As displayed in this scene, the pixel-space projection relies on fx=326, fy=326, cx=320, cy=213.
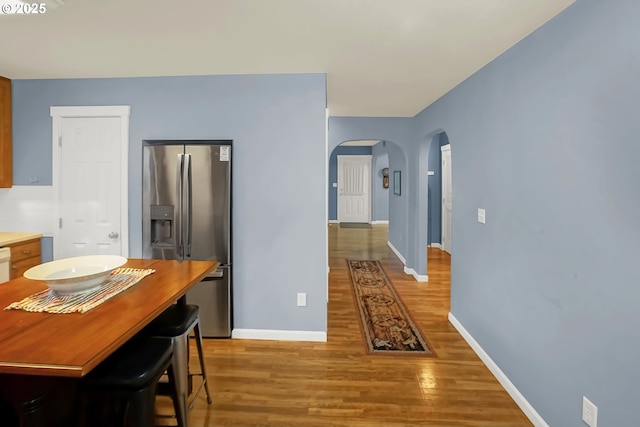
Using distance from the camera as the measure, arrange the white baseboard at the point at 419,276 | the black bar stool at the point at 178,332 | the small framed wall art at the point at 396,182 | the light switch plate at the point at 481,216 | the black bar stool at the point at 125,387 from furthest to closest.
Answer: the small framed wall art at the point at 396,182 < the white baseboard at the point at 419,276 < the light switch plate at the point at 481,216 < the black bar stool at the point at 178,332 < the black bar stool at the point at 125,387

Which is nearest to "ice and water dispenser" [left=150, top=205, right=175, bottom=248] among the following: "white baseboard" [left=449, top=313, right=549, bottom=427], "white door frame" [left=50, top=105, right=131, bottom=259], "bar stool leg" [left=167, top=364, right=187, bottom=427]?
"white door frame" [left=50, top=105, right=131, bottom=259]

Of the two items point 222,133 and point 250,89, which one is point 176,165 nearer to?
point 222,133

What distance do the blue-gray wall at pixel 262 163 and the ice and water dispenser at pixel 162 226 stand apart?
0.74 ft

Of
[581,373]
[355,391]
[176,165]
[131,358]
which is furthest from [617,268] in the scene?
[176,165]

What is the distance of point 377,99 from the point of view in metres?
3.95

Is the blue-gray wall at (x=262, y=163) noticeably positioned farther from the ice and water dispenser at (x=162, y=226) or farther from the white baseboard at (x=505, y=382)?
the white baseboard at (x=505, y=382)

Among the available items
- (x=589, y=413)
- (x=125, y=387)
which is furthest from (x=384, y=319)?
(x=125, y=387)

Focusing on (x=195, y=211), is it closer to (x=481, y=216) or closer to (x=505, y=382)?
(x=481, y=216)

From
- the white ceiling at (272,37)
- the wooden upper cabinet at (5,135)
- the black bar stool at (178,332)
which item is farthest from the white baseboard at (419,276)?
the wooden upper cabinet at (5,135)

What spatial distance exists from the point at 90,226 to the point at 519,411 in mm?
3913

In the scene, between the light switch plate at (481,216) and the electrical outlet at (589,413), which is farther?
→ the light switch plate at (481,216)

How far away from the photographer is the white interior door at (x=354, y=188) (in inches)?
442

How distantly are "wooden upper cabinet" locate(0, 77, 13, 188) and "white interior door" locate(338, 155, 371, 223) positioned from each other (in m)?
8.88

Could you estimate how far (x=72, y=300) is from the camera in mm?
1479
